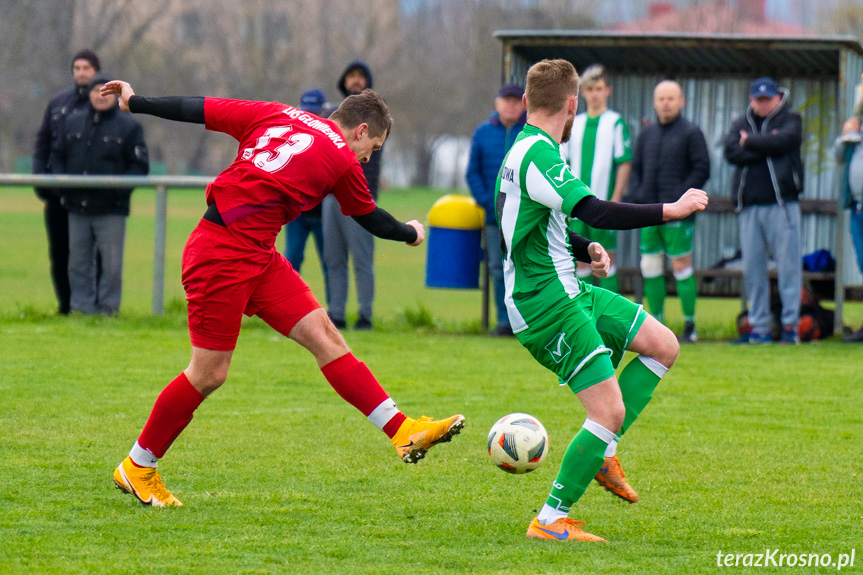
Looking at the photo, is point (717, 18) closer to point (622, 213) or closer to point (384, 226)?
point (384, 226)

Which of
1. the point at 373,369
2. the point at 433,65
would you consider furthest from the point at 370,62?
the point at 373,369

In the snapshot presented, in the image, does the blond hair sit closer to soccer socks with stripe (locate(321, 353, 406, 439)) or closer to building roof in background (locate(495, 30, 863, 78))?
soccer socks with stripe (locate(321, 353, 406, 439))

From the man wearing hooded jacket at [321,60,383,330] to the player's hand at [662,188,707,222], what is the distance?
7.05m

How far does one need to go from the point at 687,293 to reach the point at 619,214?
7031 millimetres

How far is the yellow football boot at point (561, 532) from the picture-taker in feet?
15.4

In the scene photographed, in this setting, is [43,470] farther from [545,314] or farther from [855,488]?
[855,488]

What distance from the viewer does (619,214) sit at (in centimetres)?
448

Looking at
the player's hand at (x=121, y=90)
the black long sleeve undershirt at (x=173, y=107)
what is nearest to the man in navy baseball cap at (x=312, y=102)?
the player's hand at (x=121, y=90)

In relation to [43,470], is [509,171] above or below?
above

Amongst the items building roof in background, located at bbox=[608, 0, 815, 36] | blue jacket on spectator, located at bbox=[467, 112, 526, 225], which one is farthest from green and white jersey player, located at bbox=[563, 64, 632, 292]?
building roof in background, located at bbox=[608, 0, 815, 36]

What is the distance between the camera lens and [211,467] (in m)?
5.88

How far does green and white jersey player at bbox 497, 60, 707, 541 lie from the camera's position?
15.4ft

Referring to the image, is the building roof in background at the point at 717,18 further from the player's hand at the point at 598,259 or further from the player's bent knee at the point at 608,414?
the player's bent knee at the point at 608,414

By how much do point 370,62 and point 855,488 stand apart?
64.7 m
